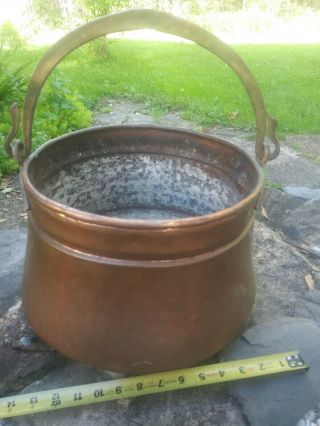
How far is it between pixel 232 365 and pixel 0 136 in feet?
8.50

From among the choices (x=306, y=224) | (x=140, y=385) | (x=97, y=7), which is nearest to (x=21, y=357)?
(x=140, y=385)

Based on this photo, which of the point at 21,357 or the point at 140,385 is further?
the point at 21,357

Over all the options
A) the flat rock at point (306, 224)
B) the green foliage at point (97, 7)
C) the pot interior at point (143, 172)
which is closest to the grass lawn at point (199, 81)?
the green foliage at point (97, 7)

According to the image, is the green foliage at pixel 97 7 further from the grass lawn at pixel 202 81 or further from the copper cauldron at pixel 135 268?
the copper cauldron at pixel 135 268

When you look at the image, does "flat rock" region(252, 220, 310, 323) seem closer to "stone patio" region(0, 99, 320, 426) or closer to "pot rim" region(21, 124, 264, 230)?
"stone patio" region(0, 99, 320, 426)

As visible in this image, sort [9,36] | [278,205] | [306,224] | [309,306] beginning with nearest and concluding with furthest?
[309,306] → [306,224] → [278,205] → [9,36]

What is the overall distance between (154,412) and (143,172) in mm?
1122

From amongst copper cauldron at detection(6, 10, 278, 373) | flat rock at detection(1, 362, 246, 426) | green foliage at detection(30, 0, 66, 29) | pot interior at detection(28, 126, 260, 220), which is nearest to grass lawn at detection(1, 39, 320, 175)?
green foliage at detection(30, 0, 66, 29)

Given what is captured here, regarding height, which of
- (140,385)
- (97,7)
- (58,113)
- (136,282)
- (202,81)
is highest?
(136,282)

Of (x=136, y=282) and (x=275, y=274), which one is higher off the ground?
(x=136, y=282)

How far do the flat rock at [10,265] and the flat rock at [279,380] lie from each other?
971 millimetres

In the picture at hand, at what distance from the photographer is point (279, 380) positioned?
1612 millimetres

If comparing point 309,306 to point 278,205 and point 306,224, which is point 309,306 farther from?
point 278,205

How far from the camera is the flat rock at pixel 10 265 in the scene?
6.42 feet
